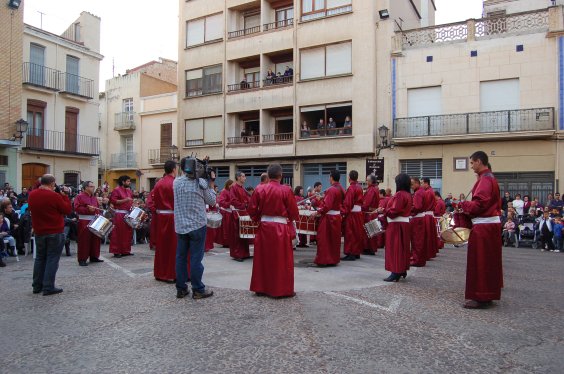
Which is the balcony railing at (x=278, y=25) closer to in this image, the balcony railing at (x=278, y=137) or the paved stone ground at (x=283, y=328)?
the balcony railing at (x=278, y=137)

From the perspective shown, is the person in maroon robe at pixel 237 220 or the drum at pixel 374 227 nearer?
the drum at pixel 374 227

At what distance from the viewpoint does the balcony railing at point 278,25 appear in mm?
27766

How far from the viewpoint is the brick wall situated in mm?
23906

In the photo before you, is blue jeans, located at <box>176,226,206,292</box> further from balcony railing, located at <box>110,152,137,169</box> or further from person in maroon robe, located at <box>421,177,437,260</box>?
balcony railing, located at <box>110,152,137,169</box>

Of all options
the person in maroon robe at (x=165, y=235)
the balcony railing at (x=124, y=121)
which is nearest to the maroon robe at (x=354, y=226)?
the person in maroon robe at (x=165, y=235)

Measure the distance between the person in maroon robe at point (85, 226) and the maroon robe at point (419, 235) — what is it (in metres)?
7.29

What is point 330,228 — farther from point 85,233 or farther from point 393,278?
point 85,233

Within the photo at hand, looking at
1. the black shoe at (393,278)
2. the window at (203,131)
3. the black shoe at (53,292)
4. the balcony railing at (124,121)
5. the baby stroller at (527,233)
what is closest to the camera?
the black shoe at (53,292)

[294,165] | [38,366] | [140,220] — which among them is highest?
[294,165]

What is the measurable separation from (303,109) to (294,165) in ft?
10.5

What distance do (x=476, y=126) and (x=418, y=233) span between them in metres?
13.3

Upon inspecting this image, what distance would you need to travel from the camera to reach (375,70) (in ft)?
81.4

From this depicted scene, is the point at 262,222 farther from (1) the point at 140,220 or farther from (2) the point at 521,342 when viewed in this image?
(1) the point at 140,220

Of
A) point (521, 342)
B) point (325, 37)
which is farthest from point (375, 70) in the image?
point (521, 342)
